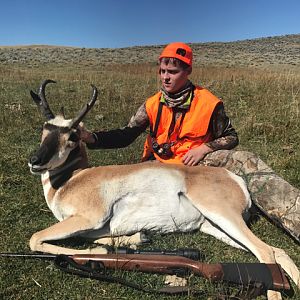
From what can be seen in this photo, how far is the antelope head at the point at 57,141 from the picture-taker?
171 inches

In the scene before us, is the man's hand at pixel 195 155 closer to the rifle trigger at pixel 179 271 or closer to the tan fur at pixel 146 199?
the tan fur at pixel 146 199

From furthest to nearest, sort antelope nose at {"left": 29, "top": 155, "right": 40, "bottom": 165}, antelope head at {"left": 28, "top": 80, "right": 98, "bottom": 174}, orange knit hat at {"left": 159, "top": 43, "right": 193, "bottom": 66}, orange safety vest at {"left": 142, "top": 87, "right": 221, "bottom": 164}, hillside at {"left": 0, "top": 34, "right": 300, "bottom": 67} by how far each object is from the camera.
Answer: hillside at {"left": 0, "top": 34, "right": 300, "bottom": 67} < orange safety vest at {"left": 142, "top": 87, "right": 221, "bottom": 164} < orange knit hat at {"left": 159, "top": 43, "right": 193, "bottom": 66} < antelope head at {"left": 28, "top": 80, "right": 98, "bottom": 174} < antelope nose at {"left": 29, "top": 155, "right": 40, "bottom": 165}

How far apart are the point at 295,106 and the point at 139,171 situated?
5.74 metres

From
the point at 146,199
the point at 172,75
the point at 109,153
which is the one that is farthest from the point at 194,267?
the point at 109,153

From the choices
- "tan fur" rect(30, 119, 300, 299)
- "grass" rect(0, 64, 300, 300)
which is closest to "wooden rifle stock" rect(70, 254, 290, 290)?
"grass" rect(0, 64, 300, 300)

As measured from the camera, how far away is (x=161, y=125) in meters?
5.55

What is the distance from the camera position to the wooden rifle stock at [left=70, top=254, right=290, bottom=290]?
10.4 feet

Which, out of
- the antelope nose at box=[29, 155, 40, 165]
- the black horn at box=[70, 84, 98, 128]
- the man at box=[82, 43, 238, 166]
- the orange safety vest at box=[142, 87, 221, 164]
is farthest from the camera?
the orange safety vest at box=[142, 87, 221, 164]

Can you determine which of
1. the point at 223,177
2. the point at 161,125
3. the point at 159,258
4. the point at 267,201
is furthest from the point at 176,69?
the point at 159,258

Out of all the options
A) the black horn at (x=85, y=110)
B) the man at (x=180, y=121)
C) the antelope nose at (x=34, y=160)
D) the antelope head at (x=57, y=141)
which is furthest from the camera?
the man at (x=180, y=121)

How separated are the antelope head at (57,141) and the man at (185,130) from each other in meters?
0.31

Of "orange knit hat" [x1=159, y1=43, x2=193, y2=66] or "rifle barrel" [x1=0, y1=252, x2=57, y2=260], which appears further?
"orange knit hat" [x1=159, y1=43, x2=193, y2=66]

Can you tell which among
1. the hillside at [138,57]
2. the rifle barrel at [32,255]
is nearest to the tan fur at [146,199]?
the rifle barrel at [32,255]

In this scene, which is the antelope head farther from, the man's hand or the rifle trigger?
the rifle trigger
